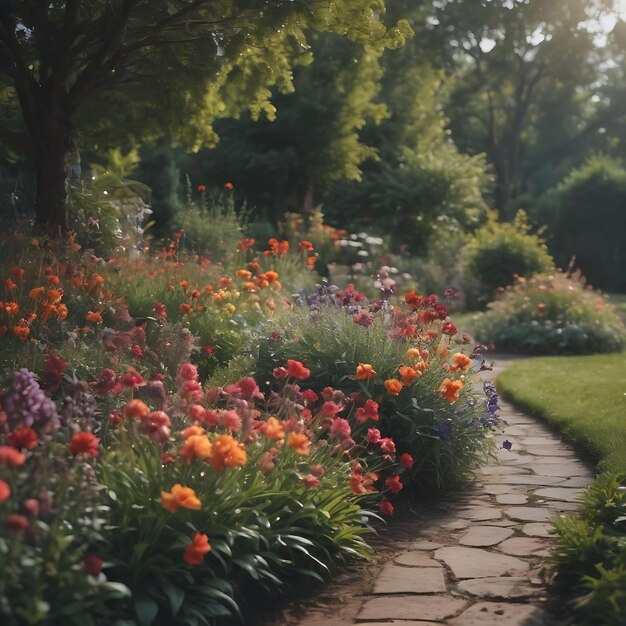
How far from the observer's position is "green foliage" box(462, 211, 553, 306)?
62.4 feet

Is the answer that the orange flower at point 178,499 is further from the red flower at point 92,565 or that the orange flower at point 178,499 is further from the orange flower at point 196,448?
the red flower at point 92,565

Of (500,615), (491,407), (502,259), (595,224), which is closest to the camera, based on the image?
(500,615)

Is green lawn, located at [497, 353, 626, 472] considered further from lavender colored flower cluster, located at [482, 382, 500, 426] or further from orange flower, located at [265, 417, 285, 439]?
orange flower, located at [265, 417, 285, 439]

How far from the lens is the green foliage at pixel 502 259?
62.4 ft

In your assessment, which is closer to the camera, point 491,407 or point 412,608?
point 412,608

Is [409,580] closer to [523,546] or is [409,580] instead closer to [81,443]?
[523,546]

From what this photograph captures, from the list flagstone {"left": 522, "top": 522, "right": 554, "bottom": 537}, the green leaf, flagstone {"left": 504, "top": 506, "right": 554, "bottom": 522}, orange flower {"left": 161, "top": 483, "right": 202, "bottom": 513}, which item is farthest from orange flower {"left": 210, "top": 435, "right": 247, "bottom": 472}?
flagstone {"left": 504, "top": 506, "right": 554, "bottom": 522}

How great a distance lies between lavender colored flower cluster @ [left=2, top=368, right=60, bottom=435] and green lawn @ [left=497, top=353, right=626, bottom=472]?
353cm

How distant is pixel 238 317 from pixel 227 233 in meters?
6.03

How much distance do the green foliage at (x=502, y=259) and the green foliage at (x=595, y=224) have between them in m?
8.13

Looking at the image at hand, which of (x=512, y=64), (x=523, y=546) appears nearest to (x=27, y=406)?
(x=523, y=546)

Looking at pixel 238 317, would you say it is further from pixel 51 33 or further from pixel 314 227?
pixel 314 227

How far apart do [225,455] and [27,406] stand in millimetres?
761

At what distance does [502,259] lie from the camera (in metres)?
19.1
